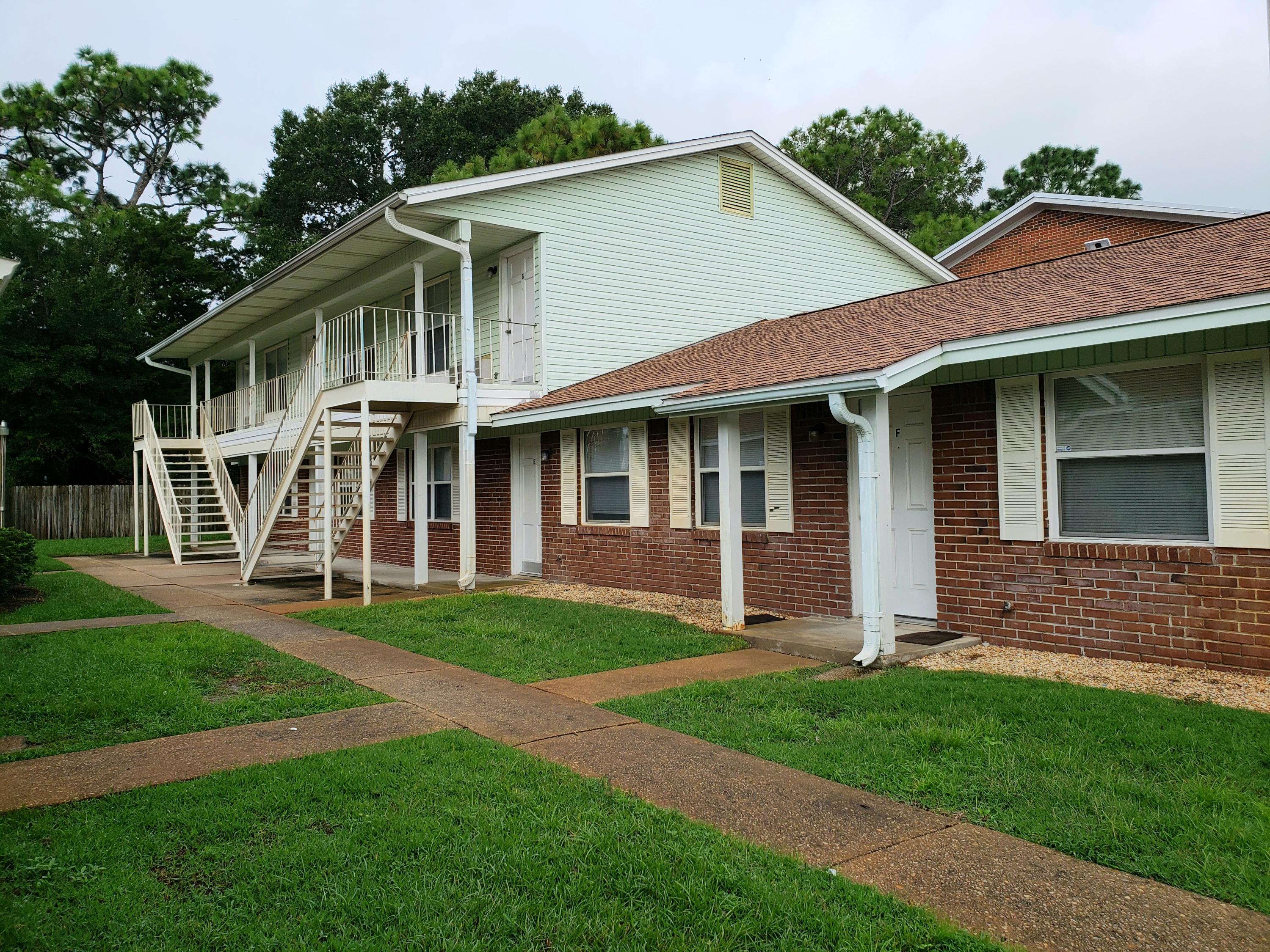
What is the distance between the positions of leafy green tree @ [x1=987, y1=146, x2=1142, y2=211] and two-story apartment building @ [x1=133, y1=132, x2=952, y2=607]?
933 inches

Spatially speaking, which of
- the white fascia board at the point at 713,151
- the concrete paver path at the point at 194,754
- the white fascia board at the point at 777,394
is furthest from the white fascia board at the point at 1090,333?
the white fascia board at the point at 713,151

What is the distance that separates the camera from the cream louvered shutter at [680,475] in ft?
37.5

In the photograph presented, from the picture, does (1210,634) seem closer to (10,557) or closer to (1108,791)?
(1108,791)

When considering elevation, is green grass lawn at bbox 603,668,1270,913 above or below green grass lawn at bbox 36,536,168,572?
below

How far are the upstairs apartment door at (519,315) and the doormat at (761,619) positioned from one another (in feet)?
18.4

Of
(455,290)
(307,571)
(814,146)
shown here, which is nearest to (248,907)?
(455,290)

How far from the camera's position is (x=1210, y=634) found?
6676 millimetres

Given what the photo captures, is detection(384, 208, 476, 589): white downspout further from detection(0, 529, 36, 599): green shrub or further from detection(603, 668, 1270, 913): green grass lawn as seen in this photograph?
detection(603, 668, 1270, 913): green grass lawn

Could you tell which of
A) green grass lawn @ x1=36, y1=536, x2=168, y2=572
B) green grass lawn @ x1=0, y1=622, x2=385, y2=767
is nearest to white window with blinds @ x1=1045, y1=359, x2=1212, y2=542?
green grass lawn @ x1=0, y1=622, x2=385, y2=767

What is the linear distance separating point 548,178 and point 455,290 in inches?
107

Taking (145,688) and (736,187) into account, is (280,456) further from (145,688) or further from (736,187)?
(145,688)

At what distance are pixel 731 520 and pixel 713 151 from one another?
895cm

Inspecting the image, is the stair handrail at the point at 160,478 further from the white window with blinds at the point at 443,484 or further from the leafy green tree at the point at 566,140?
the leafy green tree at the point at 566,140

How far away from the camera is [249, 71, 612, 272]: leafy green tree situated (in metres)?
38.4
